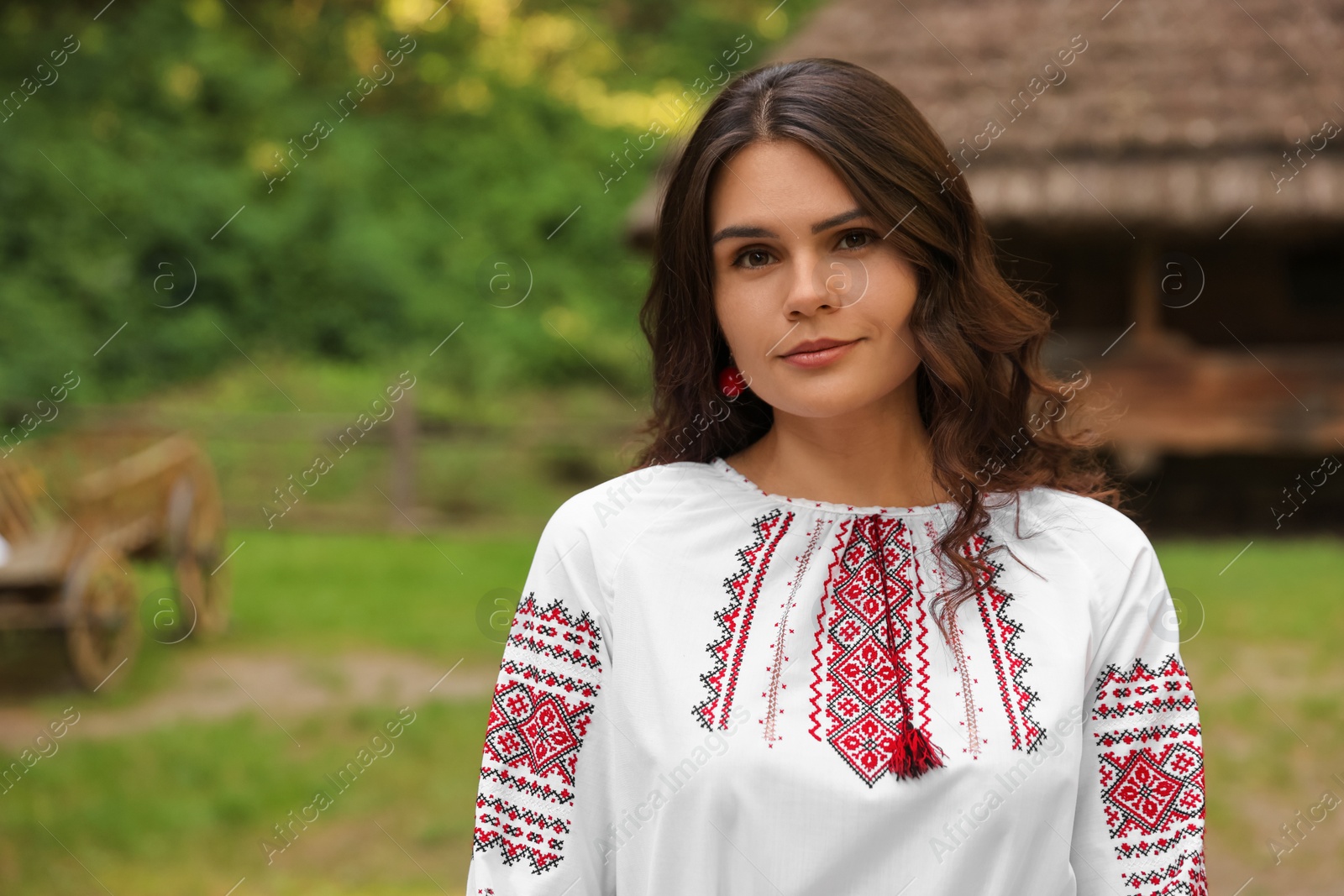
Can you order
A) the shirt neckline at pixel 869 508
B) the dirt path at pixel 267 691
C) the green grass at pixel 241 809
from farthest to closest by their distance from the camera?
1. the dirt path at pixel 267 691
2. the green grass at pixel 241 809
3. the shirt neckline at pixel 869 508

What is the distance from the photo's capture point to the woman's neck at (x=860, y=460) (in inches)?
69.0

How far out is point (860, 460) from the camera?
1.77 metres

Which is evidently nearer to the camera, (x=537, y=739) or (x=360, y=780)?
(x=537, y=739)

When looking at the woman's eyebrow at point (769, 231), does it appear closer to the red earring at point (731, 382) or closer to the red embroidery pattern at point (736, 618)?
the red earring at point (731, 382)

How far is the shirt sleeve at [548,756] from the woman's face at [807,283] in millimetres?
356

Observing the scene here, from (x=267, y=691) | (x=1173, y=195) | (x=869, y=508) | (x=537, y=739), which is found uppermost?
(x=1173, y=195)

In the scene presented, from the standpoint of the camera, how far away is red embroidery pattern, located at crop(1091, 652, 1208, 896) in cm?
159

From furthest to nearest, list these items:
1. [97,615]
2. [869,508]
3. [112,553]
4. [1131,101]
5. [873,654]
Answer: [1131,101], [112,553], [97,615], [869,508], [873,654]

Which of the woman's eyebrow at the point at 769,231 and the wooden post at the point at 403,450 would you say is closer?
the woman's eyebrow at the point at 769,231

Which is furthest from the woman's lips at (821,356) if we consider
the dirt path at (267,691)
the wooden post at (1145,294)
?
the wooden post at (1145,294)

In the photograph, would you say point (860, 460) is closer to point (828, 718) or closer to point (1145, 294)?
point (828, 718)

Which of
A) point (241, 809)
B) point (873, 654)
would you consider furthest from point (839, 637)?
point (241, 809)

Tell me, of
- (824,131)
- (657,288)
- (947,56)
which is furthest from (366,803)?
(947,56)

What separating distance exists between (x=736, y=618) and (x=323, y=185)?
1405 cm
